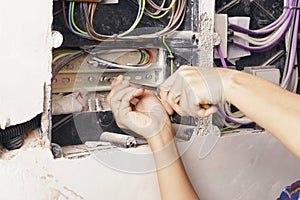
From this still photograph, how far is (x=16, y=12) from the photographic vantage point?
107 centimetres

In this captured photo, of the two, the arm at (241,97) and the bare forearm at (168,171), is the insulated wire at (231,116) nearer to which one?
the bare forearm at (168,171)

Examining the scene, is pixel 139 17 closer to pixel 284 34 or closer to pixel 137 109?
pixel 137 109

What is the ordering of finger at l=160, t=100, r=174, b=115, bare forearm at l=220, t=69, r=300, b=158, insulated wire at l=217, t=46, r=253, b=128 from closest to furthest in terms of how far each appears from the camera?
bare forearm at l=220, t=69, r=300, b=158 < finger at l=160, t=100, r=174, b=115 < insulated wire at l=217, t=46, r=253, b=128

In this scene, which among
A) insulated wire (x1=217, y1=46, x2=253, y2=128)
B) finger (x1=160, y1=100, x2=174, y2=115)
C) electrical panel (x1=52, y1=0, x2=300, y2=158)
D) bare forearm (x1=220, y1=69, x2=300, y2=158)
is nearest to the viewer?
bare forearm (x1=220, y1=69, x2=300, y2=158)

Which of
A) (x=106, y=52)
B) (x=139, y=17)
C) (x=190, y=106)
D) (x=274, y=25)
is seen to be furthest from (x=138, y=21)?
(x=274, y=25)

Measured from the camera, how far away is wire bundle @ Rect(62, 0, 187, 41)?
1302mm

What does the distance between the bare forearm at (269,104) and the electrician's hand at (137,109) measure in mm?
269

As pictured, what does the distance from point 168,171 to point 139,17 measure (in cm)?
47

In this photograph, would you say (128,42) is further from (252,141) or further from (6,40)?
(252,141)

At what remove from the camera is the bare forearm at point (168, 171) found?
1.27 meters

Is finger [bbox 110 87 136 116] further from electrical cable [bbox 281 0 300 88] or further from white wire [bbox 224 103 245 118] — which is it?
electrical cable [bbox 281 0 300 88]

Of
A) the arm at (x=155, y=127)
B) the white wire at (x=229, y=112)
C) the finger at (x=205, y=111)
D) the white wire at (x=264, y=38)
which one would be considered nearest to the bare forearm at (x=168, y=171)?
the arm at (x=155, y=127)

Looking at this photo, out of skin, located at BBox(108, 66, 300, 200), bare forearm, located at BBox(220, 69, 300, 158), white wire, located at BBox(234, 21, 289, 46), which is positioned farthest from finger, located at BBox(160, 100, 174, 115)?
white wire, located at BBox(234, 21, 289, 46)

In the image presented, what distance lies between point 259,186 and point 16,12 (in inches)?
39.8
